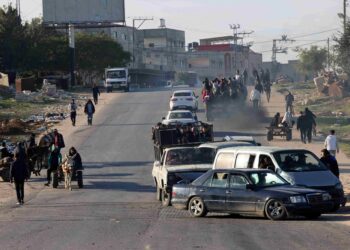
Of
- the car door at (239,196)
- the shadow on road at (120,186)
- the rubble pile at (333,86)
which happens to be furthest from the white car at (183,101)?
the car door at (239,196)

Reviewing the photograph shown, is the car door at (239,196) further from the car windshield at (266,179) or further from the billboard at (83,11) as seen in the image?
the billboard at (83,11)

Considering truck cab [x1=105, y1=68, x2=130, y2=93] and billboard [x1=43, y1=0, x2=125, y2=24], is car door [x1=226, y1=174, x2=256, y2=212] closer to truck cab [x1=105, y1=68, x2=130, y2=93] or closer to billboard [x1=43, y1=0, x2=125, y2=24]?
truck cab [x1=105, y1=68, x2=130, y2=93]

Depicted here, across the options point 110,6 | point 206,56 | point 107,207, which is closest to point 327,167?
point 107,207

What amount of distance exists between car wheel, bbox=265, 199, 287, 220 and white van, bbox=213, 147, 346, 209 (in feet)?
6.88

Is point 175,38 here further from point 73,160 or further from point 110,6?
point 73,160

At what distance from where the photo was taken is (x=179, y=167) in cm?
2647

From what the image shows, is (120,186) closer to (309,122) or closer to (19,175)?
(19,175)

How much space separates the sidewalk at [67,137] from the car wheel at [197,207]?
786 centimetres

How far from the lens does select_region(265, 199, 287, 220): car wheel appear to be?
20.5m

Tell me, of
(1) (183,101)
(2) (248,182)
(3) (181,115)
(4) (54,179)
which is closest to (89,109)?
(1) (183,101)

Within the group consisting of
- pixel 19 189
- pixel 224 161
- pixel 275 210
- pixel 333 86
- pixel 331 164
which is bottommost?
pixel 19 189

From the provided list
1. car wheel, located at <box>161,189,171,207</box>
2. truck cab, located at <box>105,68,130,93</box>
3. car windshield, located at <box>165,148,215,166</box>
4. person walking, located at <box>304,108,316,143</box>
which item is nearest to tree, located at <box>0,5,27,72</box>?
truck cab, located at <box>105,68,130,93</box>

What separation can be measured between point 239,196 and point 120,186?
36.9 ft

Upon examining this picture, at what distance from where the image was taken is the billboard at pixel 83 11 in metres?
116
